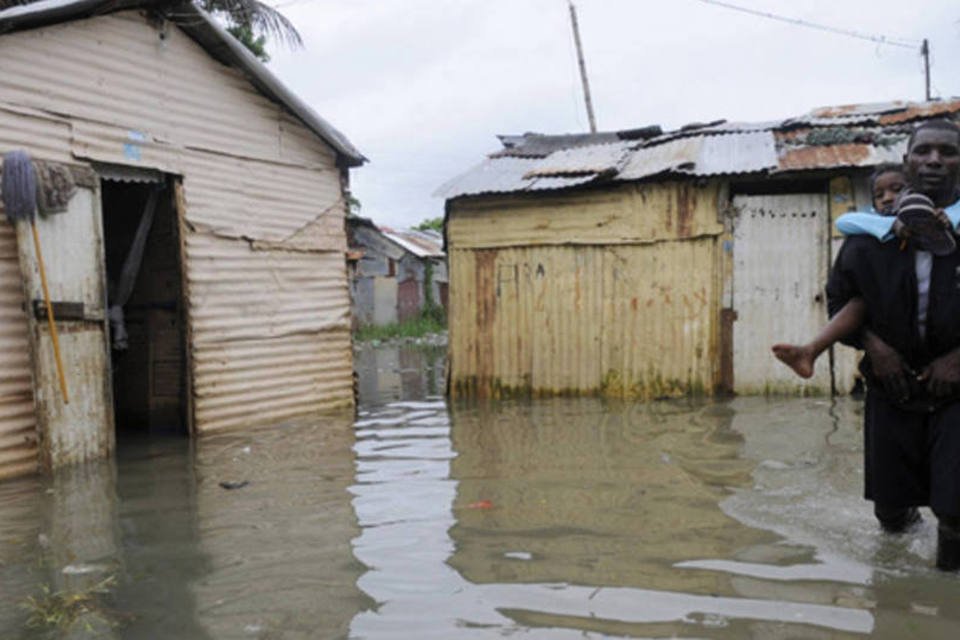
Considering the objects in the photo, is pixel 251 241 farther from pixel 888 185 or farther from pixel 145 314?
pixel 888 185

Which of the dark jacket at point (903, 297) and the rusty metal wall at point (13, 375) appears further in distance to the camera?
the rusty metal wall at point (13, 375)

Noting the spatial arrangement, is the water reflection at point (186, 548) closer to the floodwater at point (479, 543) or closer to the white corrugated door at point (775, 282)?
the floodwater at point (479, 543)

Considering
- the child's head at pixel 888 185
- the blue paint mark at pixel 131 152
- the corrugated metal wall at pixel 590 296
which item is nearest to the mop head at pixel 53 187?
the blue paint mark at pixel 131 152

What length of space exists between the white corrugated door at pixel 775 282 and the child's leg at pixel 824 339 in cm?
601

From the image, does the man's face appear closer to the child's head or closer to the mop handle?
the child's head

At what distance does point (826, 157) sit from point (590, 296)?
3052 millimetres

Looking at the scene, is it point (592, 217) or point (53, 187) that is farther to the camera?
point (592, 217)

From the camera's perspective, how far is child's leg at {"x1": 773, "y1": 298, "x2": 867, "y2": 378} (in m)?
3.54

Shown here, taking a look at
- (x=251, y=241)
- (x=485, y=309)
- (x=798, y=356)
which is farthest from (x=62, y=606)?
(x=485, y=309)

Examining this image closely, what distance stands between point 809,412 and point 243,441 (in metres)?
5.52

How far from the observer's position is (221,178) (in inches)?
332

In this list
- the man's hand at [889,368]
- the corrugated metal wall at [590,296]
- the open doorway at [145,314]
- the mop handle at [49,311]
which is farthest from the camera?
the corrugated metal wall at [590,296]

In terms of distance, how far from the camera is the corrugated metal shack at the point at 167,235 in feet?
21.3

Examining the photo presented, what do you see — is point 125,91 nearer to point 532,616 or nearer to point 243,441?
point 243,441
